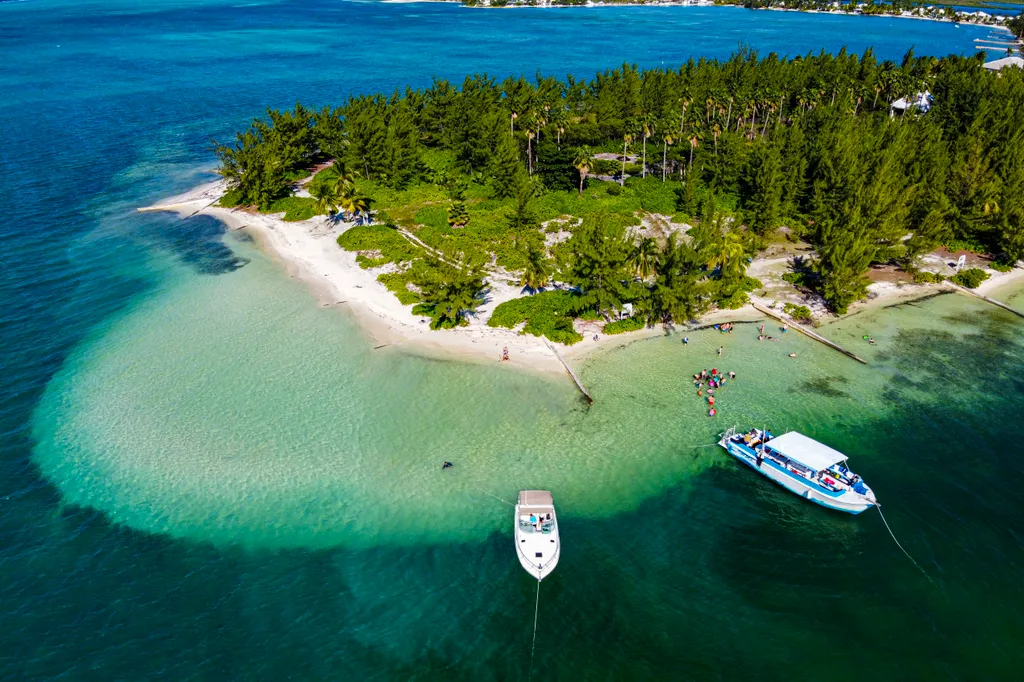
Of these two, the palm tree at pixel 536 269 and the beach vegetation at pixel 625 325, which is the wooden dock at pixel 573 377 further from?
the palm tree at pixel 536 269

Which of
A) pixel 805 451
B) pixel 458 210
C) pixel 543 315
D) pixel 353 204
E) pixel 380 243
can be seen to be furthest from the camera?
pixel 353 204

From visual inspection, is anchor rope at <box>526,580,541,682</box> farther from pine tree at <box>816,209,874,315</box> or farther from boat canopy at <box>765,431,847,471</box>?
pine tree at <box>816,209,874,315</box>

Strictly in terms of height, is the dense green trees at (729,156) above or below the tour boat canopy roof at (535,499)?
above

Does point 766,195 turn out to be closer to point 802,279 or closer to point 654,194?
point 802,279

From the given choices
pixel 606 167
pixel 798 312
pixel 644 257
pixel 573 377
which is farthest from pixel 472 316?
pixel 606 167

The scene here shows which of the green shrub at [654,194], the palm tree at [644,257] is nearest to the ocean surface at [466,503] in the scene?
the palm tree at [644,257]

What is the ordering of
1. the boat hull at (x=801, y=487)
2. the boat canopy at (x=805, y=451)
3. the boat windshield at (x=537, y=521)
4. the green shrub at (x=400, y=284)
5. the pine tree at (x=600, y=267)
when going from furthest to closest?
the green shrub at (x=400, y=284) < the pine tree at (x=600, y=267) < the boat canopy at (x=805, y=451) < the boat hull at (x=801, y=487) < the boat windshield at (x=537, y=521)
